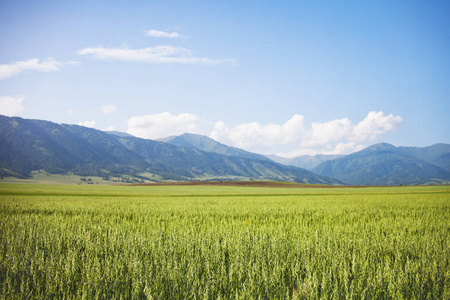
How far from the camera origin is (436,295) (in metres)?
3.64

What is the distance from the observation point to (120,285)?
11.8ft

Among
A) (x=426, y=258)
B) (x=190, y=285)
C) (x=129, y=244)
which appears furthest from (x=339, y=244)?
(x=129, y=244)

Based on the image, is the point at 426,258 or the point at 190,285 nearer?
the point at 190,285

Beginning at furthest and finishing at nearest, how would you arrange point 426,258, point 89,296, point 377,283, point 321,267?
1. point 426,258
2. point 321,267
3. point 377,283
4. point 89,296

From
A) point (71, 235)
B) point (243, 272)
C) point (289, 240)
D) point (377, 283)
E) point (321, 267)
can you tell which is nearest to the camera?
point (377, 283)

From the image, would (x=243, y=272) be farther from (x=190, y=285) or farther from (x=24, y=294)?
(x=24, y=294)

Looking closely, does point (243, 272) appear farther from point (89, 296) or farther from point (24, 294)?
point (24, 294)

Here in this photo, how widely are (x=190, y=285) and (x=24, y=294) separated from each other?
2025 mm

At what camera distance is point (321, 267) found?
4.59m

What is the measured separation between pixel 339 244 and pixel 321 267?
1.75m

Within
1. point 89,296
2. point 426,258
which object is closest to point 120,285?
point 89,296

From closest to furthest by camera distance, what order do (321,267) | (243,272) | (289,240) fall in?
1. (243,272)
2. (321,267)
3. (289,240)

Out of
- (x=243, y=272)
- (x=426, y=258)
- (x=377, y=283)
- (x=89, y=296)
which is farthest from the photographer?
(x=426, y=258)

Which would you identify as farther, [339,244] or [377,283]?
[339,244]
